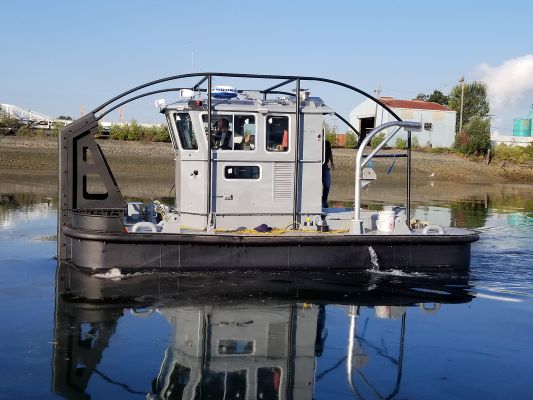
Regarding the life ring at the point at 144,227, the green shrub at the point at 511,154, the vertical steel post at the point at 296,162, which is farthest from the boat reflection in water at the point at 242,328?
the green shrub at the point at 511,154

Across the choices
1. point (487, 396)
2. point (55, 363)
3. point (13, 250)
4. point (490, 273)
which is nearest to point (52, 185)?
point (13, 250)

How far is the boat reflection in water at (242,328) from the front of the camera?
18.4 ft

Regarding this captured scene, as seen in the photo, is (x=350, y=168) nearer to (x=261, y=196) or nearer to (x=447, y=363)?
(x=261, y=196)

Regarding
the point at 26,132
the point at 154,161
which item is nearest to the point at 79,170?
the point at 154,161

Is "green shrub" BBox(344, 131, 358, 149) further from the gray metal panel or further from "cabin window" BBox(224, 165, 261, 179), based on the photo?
the gray metal panel

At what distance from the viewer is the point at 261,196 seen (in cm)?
1084

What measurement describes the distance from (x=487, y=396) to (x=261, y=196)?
5.90 meters

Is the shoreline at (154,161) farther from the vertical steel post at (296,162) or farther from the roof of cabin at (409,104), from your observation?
the vertical steel post at (296,162)

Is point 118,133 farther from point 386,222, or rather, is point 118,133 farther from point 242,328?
point 242,328

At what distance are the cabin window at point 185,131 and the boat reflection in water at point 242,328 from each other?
223 centimetres

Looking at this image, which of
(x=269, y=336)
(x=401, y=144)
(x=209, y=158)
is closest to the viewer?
(x=269, y=336)

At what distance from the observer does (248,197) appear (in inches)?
425

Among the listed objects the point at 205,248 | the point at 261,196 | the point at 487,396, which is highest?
the point at 261,196

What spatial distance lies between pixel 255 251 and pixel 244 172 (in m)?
1.41
